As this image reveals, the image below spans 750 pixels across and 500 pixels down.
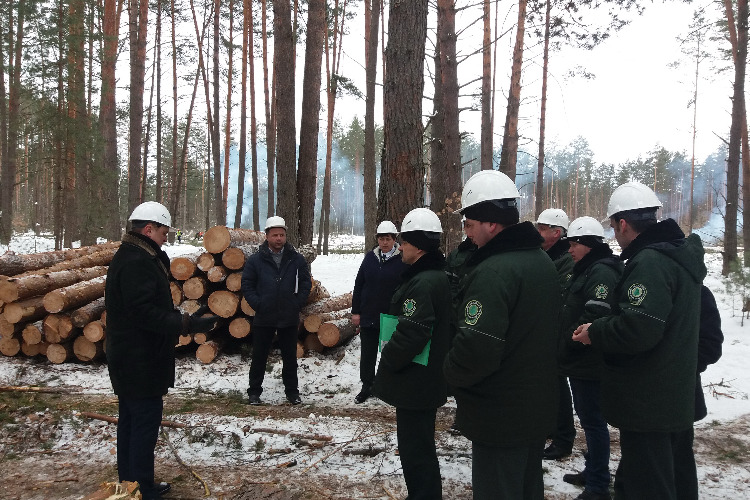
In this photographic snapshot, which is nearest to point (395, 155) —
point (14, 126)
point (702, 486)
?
point (702, 486)

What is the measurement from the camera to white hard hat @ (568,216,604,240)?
3732mm

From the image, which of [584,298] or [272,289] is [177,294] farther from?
[584,298]

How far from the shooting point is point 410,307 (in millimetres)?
2783

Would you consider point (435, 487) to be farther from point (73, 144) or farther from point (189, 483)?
point (73, 144)

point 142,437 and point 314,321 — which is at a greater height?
point 314,321

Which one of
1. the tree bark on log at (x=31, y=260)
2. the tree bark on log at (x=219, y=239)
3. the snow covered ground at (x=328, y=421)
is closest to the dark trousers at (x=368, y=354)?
the snow covered ground at (x=328, y=421)

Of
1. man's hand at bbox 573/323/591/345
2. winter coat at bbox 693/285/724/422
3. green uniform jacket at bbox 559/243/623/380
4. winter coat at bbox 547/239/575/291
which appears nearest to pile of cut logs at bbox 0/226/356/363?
winter coat at bbox 547/239/575/291

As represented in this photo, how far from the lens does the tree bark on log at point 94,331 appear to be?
20.7 ft

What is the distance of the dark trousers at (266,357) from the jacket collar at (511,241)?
12.5 feet

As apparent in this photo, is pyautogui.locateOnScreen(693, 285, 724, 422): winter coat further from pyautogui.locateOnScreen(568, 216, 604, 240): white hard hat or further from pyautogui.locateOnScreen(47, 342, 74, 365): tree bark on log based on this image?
pyautogui.locateOnScreen(47, 342, 74, 365): tree bark on log

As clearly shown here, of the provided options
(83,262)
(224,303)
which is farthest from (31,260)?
(224,303)

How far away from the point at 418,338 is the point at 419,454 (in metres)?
0.82

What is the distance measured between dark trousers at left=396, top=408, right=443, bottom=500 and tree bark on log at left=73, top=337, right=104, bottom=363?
5.25 m

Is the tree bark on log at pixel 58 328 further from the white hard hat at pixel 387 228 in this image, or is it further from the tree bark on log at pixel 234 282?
the white hard hat at pixel 387 228
